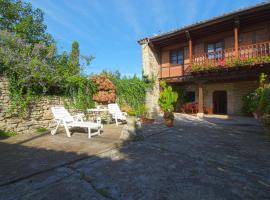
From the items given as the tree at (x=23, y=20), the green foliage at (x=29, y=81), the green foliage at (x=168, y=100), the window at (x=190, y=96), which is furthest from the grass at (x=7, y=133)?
the tree at (x=23, y=20)

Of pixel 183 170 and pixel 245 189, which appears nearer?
pixel 245 189

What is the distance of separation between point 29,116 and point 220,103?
512 inches

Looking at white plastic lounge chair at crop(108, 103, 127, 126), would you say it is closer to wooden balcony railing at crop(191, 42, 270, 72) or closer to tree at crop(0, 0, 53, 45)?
wooden balcony railing at crop(191, 42, 270, 72)

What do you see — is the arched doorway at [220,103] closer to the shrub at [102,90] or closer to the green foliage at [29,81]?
the shrub at [102,90]

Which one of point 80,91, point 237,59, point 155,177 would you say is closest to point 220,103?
point 237,59

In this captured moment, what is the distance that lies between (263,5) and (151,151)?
9.14 m

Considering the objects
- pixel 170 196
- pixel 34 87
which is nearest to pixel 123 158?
pixel 170 196

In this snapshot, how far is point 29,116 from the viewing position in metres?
6.08

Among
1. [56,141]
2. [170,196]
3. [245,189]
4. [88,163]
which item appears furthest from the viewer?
[56,141]

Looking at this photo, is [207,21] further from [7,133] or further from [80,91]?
[7,133]

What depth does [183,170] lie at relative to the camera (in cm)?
288

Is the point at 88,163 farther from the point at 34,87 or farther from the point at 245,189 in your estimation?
the point at 34,87

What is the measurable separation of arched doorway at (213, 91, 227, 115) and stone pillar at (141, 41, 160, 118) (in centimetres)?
479

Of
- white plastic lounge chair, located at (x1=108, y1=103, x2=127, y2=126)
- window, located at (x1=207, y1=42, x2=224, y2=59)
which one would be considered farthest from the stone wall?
window, located at (x1=207, y1=42, x2=224, y2=59)
